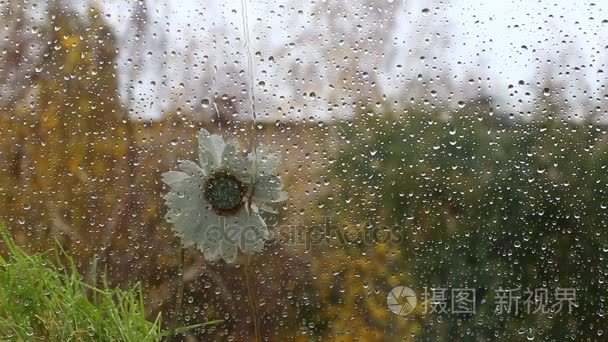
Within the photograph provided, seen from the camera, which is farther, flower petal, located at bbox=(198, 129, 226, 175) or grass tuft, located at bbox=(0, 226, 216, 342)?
flower petal, located at bbox=(198, 129, 226, 175)

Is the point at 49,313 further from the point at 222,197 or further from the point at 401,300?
the point at 401,300

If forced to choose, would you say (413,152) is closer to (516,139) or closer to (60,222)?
(516,139)

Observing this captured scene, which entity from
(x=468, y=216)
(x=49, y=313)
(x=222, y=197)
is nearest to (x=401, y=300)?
(x=468, y=216)

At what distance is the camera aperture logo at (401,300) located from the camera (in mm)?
929

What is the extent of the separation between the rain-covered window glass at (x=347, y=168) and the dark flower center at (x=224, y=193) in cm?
4

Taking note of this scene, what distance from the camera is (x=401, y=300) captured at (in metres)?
0.93

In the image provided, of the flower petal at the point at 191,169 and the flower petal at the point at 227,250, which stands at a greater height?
the flower petal at the point at 191,169

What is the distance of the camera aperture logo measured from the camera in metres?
0.93

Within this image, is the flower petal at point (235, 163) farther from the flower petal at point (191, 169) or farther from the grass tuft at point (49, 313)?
the grass tuft at point (49, 313)

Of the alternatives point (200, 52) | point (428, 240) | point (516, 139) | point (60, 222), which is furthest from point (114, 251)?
point (516, 139)

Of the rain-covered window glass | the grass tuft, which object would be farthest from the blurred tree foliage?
the grass tuft

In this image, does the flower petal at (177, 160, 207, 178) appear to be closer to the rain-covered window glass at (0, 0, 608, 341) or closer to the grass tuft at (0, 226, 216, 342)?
the rain-covered window glass at (0, 0, 608, 341)

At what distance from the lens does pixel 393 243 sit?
36.5 inches

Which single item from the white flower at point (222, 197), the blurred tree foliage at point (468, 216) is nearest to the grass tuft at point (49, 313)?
the white flower at point (222, 197)
